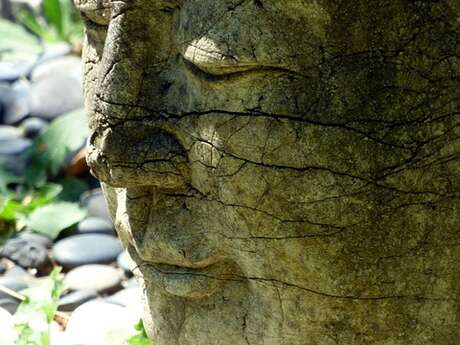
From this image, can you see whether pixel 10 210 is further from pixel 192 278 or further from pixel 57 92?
pixel 192 278

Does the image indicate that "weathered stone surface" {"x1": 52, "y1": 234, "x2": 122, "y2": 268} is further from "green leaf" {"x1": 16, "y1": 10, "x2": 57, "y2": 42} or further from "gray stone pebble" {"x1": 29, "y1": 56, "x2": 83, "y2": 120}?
"green leaf" {"x1": 16, "y1": 10, "x2": 57, "y2": 42}

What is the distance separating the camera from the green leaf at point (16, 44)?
5.89 metres

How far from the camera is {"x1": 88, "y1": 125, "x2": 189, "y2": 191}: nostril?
6.03 ft

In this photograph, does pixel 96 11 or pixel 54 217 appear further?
pixel 54 217

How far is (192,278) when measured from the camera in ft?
6.35

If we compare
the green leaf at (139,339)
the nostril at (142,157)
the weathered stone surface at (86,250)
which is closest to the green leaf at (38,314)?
the green leaf at (139,339)

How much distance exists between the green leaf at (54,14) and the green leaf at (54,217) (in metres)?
2.02

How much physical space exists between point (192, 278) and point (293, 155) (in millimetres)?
384

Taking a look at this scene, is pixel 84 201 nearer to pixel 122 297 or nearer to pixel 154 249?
pixel 122 297

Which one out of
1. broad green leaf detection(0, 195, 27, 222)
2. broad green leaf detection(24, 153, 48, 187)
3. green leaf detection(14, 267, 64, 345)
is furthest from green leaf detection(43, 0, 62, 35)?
green leaf detection(14, 267, 64, 345)

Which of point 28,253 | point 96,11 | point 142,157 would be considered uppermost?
point 96,11

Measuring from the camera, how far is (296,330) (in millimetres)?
1834

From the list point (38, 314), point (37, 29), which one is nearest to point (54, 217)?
point (38, 314)

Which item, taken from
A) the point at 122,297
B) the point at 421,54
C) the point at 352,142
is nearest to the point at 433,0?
the point at 421,54
